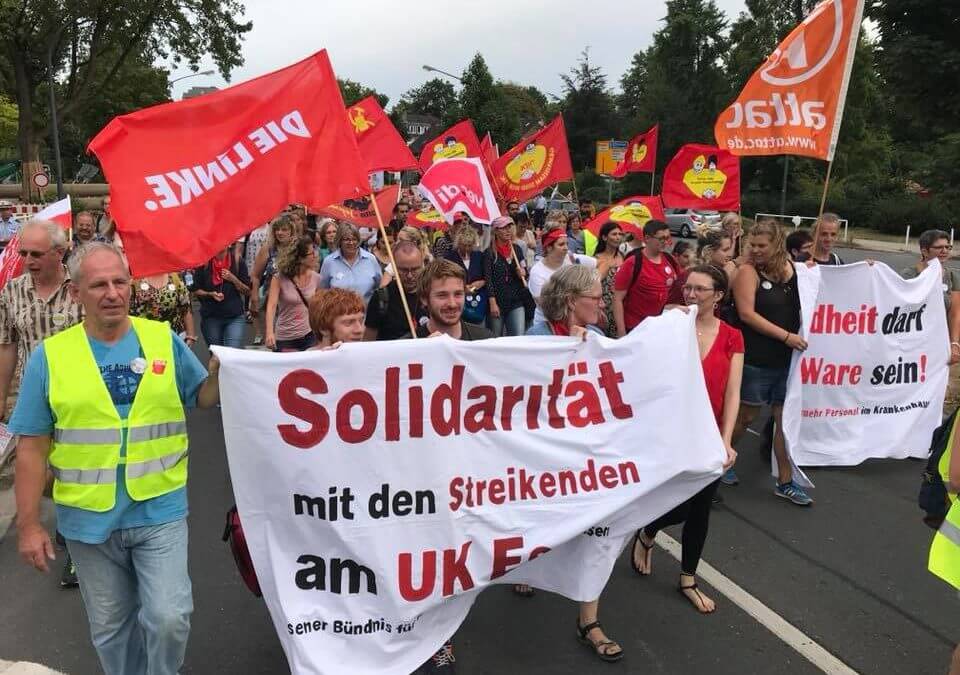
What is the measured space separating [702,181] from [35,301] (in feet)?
25.3

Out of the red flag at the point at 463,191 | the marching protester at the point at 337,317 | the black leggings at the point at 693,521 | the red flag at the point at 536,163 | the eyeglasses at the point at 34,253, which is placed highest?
the red flag at the point at 536,163

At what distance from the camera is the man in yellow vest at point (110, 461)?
264 cm

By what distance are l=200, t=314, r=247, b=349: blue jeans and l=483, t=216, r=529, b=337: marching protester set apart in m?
2.18

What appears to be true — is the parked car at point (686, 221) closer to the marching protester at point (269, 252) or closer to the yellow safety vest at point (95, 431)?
the marching protester at point (269, 252)

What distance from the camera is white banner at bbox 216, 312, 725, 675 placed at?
2.95 m

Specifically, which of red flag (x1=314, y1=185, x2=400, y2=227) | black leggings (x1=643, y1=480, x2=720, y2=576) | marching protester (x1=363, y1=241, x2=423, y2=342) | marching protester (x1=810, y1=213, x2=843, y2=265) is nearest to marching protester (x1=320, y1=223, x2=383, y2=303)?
marching protester (x1=363, y1=241, x2=423, y2=342)

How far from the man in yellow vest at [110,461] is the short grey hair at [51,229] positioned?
3.51ft

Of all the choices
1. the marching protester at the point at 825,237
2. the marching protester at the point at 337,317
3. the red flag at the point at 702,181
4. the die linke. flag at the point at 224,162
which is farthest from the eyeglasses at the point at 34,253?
the red flag at the point at 702,181

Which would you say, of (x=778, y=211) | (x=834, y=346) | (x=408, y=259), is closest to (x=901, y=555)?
(x=834, y=346)

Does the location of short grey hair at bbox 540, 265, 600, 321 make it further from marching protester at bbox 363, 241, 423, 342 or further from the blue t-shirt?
the blue t-shirt

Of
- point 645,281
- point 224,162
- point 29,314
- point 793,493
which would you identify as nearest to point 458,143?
point 645,281

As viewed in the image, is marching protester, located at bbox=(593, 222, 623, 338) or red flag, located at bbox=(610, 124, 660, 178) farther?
red flag, located at bbox=(610, 124, 660, 178)

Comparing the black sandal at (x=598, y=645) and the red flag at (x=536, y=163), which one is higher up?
the red flag at (x=536, y=163)

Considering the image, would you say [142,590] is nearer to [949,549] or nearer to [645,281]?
[949,549]
